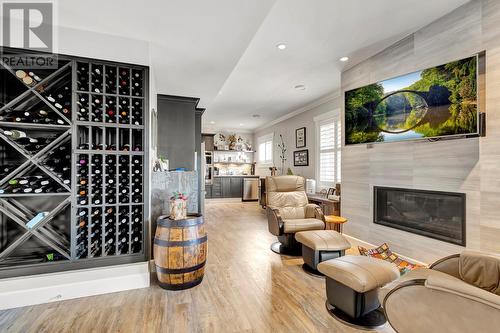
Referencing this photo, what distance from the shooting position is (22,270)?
2207mm

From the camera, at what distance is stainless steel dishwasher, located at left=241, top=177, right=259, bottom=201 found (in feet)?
28.1

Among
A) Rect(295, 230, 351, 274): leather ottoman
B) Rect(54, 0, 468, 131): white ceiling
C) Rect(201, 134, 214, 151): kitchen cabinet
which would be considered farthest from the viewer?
Rect(201, 134, 214, 151): kitchen cabinet

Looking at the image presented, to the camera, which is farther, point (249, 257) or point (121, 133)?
point (249, 257)

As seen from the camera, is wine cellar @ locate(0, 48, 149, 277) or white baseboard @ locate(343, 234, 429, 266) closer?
wine cellar @ locate(0, 48, 149, 277)

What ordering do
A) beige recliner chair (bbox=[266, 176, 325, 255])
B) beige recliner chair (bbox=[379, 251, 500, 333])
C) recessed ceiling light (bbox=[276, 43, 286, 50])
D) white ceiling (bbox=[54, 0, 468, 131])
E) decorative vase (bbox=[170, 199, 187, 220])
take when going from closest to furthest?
beige recliner chair (bbox=[379, 251, 500, 333]), white ceiling (bbox=[54, 0, 468, 131]), decorative vase (bbox=[170, 199, 187, 220]), recessed ceiling light (bbox=[276, 43, 286, 50]), beige recliner chair (bbox=[266, 176, 325, 255])

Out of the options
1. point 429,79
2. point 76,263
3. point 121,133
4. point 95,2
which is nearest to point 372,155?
point 429,79

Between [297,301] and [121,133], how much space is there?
2.52 meters

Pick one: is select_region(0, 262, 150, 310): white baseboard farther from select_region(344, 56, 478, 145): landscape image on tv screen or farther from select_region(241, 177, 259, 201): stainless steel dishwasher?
select_region(241, 177, 259, 201): stainless steel dishwasher

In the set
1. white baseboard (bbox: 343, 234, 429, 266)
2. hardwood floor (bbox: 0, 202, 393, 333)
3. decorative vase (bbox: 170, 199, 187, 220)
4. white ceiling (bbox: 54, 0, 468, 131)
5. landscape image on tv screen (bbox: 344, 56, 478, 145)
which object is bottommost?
hardwood floor (bbox: 0, 202, 393, 333)

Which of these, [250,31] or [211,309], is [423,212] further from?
[250,31]

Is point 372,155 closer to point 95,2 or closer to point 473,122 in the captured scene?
point 473,122

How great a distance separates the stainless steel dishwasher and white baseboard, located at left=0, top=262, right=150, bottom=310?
6198 mm

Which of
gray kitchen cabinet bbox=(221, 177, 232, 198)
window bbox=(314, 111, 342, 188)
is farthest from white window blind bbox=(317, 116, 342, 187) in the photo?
gray kitchen cabinet bbox=(221, 177, 232, 198)

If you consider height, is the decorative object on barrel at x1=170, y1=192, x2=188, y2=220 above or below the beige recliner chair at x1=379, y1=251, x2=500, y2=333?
above
